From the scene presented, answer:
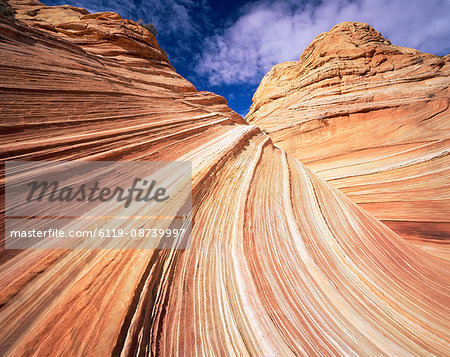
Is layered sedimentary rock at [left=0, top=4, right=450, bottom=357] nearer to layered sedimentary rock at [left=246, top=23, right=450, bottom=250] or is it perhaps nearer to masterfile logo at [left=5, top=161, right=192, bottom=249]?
masterfile logo at [left=5, top=161, right=192, bottom=249]

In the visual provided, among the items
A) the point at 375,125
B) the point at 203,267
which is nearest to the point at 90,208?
the point at 203,267

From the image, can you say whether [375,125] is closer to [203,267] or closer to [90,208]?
[203,267]

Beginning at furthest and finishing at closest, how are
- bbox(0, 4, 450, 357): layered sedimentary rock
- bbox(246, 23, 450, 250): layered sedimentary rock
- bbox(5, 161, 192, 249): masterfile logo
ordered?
bbox(246, 23, 450, 250): layered sedimentary rock
bbox(5, 161, 192, 249): masterfile logo
bbox(0, 4, 450, 357): layered sedimentary rock

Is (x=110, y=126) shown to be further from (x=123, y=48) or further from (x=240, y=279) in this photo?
(x=123, y=48)

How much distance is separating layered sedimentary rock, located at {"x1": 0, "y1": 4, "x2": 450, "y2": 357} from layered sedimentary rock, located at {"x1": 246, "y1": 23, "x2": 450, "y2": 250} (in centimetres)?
205

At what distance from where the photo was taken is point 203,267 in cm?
149

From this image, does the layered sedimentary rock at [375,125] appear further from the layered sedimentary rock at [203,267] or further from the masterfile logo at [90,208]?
the masterfile logo at [90,208]

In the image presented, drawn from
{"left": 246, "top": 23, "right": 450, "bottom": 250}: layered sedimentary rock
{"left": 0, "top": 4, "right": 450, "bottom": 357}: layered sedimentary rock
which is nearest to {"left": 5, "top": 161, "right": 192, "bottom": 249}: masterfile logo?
{"left": 0, "top": 4, "right": 450, "bottom": 357}: layered sedimentary rock

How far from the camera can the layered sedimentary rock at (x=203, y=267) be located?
0.99 meters

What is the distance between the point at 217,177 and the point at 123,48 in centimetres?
659

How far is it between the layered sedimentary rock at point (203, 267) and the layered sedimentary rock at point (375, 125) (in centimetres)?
205

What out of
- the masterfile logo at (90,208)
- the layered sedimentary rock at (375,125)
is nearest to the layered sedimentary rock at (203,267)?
the masterfile logo at (90,208)

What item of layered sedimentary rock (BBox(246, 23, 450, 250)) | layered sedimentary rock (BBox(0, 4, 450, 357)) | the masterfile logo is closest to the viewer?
layered sedimentary rock (BBox(0, 4, 450, 357))

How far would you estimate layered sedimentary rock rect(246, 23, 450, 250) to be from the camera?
420 centimetres
